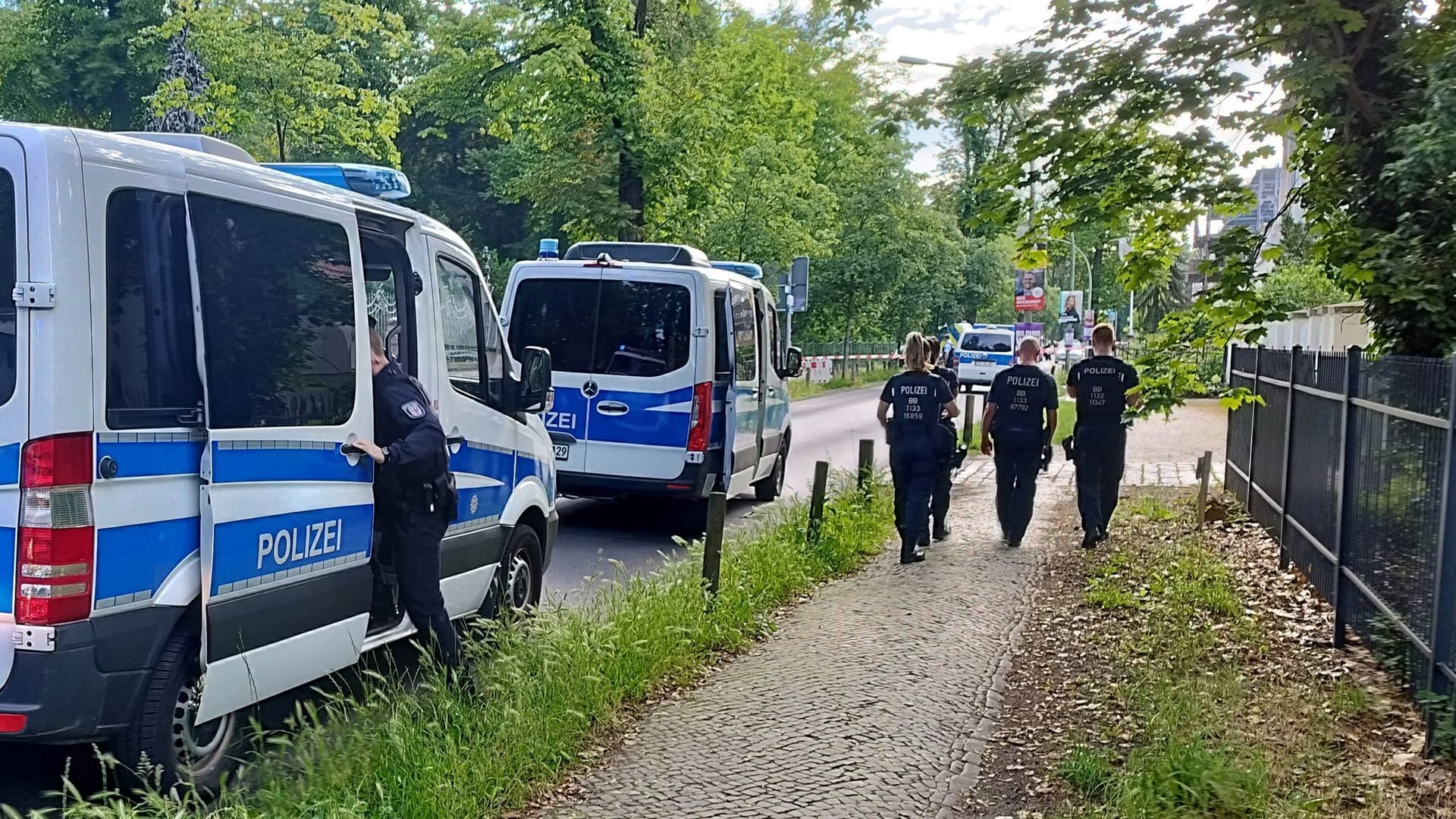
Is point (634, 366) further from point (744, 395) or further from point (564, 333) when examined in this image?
point (744, 395)

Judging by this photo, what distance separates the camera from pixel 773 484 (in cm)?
1302

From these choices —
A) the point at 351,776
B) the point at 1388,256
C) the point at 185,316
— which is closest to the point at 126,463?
the point at 185,316

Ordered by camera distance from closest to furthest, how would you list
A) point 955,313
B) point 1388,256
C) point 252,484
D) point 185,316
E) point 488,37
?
1. point 185,316
2. point 252,484
3. point 1388,256
4. point 488,37
5. point 955,313

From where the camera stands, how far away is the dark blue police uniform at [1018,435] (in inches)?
377

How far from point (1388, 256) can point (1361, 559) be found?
167cm

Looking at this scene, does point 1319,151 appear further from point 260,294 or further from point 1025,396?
point 260,294

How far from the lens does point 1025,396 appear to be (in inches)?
378

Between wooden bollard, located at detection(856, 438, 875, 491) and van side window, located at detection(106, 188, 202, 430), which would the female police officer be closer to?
wooden bollard, located at detection(856, 438, 875, 491)

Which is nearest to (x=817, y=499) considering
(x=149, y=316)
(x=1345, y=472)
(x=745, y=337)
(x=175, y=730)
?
(x=745, y=337)

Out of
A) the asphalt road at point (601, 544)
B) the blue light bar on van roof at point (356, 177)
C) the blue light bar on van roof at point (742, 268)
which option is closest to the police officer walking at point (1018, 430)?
the asphalt road at point (601, 544)

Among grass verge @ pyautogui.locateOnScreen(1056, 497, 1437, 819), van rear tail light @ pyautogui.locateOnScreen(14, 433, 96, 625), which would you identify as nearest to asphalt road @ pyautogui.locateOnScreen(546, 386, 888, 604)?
grass verge @ pyautogui.locateOnScreen(1056, 497, 1437, 819)

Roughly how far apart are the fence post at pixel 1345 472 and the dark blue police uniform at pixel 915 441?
280cm

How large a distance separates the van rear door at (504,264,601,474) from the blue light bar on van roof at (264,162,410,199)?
4.35 m

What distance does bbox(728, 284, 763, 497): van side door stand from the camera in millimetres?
10617
